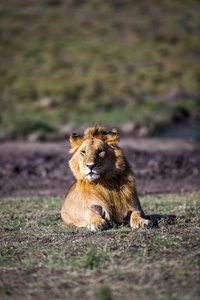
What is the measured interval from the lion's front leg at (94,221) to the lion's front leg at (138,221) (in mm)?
374

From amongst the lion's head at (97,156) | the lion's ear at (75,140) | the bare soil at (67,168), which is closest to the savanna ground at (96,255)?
the lion's head at (97,156)

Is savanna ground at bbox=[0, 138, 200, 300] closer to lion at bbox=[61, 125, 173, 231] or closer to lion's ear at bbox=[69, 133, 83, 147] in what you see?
lion at bbox=[61, 125, 173, 231]

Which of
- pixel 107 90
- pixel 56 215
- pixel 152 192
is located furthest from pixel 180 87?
pixel 56 215

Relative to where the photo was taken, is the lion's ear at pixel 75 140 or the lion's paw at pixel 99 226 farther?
the lion's ear at pixel 75 140

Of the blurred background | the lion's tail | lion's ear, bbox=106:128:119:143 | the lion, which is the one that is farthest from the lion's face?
the blurred background

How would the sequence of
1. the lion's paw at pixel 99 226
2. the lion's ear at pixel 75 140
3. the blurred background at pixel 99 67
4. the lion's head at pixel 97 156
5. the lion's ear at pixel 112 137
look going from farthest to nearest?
the blurred background at pixel 99 67, the lion's ear at pixel 75 140, the lion's ear at pixel 112 137, the lion's head at pixel 97 156, the lion's paw at pixel 99 226

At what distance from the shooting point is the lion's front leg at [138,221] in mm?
5684

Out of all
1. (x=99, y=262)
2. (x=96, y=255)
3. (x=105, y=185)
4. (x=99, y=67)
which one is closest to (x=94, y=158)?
(x=105, y=185)

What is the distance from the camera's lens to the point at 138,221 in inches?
226

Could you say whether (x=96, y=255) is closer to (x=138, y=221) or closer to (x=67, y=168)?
(x=138, y=221)

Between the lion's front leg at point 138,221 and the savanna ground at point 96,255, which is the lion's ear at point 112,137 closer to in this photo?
the lion's front leg at point 138,221

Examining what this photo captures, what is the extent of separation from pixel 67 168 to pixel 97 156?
709 cm

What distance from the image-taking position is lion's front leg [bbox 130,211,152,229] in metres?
5.68

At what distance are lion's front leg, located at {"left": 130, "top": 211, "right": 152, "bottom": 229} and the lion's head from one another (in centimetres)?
65
